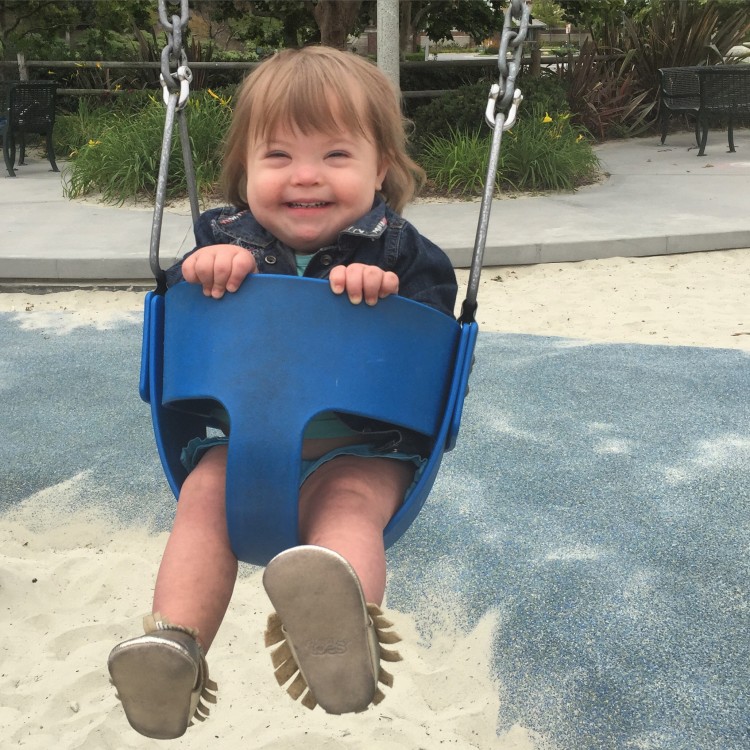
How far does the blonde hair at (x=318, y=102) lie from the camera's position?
72.4 inches

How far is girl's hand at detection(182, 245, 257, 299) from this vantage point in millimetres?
1660

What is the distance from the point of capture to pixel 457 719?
227cm

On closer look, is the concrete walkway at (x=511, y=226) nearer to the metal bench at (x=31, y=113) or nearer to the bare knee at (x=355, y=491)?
the metal bench at (x=31, y=113)

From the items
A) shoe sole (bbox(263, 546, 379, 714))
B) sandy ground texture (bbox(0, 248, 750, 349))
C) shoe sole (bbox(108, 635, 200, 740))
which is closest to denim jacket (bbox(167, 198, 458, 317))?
shoe sole (bbox(263, 546, 379, 714))

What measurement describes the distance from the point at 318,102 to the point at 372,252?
0.30 m

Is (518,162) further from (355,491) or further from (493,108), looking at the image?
(355,491)

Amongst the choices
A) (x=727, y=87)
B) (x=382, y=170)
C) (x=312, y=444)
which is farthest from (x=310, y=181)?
(x=727, y=87)

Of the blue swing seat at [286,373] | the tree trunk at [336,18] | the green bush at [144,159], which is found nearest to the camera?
the blue swing seat at [286,373]

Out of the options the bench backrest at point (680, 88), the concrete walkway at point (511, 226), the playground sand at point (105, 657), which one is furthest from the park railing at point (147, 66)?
the playground sand at point (105, 657)

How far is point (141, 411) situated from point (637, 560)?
2099mm

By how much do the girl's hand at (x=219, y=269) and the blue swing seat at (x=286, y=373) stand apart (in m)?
0.02

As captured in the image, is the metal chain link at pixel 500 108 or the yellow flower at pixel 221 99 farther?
the yellow flower at pixel 221 99

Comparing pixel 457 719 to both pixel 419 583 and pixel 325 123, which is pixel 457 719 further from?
pixel 325 123

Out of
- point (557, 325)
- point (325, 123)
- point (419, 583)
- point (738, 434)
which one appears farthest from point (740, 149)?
point (325, 123)
